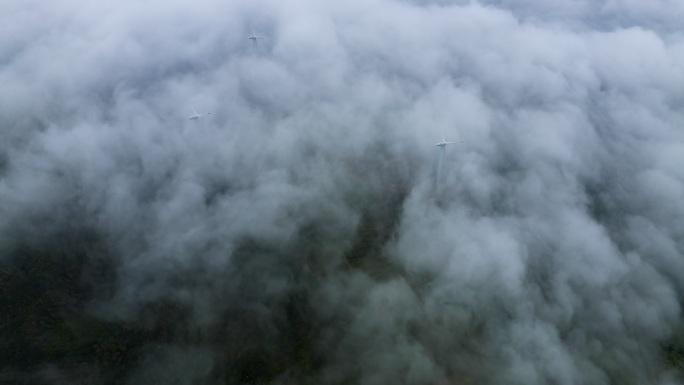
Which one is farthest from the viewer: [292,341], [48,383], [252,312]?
[252,312]

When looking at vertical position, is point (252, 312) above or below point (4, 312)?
below

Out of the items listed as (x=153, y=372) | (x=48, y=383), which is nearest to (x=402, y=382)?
(x=153, y=372)

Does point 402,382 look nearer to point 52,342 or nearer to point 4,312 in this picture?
point 52,342

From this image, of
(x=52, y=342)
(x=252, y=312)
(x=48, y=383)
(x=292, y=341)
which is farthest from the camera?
(x=252, y=312)

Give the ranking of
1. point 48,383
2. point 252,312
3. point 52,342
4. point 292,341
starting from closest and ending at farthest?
point 48,383 → point 52,342 → point 292,341 → point 252,312

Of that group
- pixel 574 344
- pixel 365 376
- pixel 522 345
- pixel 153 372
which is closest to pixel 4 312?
pixel 153 372

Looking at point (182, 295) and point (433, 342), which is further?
point (182, 295)

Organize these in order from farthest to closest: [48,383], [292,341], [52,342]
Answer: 1. [292,341]
2. [52,342]
3. [48,383]

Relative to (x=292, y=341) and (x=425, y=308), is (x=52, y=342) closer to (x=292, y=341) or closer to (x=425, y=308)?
(x=292, y=341)

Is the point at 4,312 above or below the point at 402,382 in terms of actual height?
above
